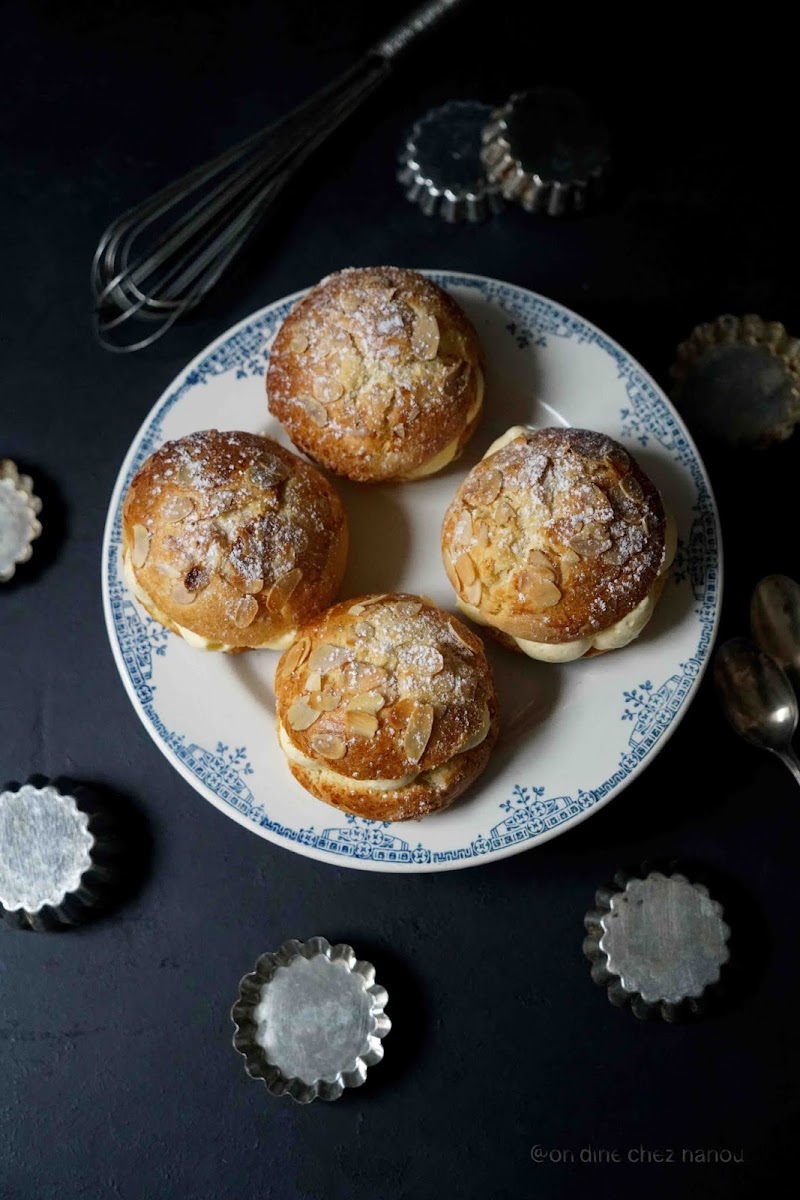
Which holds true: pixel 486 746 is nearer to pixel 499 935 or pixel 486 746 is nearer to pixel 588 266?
pixel 499 935

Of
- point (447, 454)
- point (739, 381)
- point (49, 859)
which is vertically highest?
point (739, 381)

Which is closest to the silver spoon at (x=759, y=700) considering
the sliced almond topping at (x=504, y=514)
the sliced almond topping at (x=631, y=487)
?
the sliced almond topping at (x=631, y=487)

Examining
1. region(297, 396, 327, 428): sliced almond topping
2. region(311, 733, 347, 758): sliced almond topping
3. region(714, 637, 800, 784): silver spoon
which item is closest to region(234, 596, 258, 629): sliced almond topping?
region(311, 733, 347, 758): sliced almond topping

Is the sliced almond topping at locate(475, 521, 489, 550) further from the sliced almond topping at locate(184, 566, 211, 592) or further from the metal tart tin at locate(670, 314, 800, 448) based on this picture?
the metal tart tin at locate(670, 314, 800, 448)

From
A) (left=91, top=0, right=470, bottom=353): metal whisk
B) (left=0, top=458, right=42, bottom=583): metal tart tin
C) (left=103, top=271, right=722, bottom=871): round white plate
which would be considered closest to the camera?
(left=103, top=271, right=722, bottom=871): round white plate

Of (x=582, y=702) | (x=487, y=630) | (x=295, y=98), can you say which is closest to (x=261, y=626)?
(x=487, y=630)

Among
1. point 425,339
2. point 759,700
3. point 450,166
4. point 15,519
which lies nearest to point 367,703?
point 425,339

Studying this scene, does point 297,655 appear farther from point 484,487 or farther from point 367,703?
point 484,487
